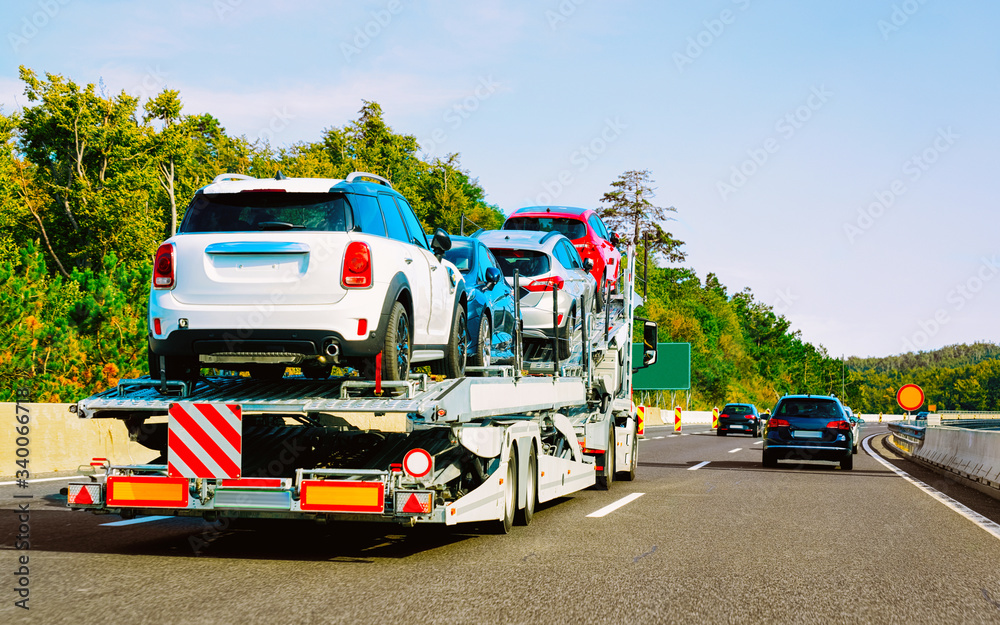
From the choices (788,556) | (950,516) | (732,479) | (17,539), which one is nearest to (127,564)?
(17,539)

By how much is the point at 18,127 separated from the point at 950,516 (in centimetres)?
4297

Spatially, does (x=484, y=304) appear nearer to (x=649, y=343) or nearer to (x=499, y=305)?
(x=499, y=305)

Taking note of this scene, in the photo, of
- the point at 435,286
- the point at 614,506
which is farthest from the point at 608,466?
the point at 435,286

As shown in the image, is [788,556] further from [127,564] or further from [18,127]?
[18,127]

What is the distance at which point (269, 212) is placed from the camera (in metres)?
7.87

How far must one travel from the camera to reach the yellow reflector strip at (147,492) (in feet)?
24.4

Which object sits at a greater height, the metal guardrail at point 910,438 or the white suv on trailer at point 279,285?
the white suv on trailer at point 279,285

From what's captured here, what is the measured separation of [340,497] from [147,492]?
4.48ft

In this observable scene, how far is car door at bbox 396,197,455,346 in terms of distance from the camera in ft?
29.2

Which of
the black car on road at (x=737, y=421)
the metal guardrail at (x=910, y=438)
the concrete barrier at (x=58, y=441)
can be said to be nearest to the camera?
the concrete barrier at (x=58, y=441)

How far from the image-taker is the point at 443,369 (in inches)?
373

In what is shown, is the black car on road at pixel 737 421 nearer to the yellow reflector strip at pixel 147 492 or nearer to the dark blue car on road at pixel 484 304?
the dark blue car on road at pixel 484 304

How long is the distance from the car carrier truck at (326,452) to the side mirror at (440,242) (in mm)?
1119

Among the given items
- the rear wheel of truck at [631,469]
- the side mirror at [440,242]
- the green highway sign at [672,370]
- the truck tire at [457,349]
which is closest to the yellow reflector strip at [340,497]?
the truck tire at [457,349]
